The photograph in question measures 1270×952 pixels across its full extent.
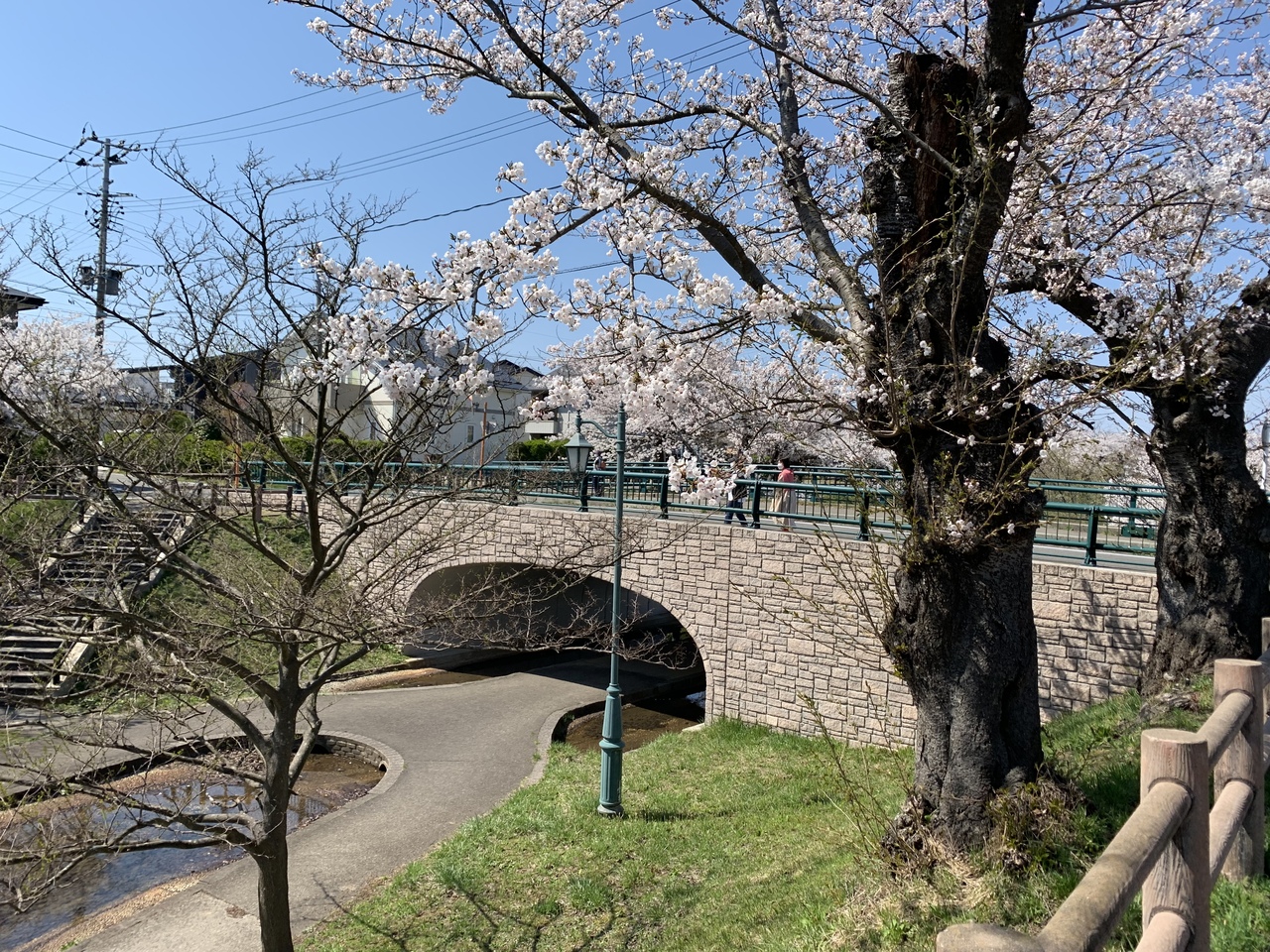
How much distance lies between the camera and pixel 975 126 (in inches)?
189

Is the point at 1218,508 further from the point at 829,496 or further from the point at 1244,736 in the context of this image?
the point at 829,496

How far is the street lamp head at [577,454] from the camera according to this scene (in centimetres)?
1026

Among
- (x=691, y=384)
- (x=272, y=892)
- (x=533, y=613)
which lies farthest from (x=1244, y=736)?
(x=533, y=613)

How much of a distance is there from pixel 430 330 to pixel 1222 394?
6.74 metres

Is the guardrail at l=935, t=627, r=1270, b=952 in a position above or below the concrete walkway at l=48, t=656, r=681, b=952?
above

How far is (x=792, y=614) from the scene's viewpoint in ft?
32.9

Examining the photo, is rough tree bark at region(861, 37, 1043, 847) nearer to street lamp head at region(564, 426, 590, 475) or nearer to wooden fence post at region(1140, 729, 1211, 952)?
wooden fence post at region(1140, 729, 1211, 952)

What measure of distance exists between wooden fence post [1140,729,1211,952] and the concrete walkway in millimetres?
7798

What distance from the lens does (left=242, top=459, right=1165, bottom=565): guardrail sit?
7.59m

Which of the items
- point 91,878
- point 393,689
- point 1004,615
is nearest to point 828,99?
point 1004,615

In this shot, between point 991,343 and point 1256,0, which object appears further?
point 1256,0

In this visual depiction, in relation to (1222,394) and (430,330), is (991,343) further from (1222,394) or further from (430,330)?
(430,330)

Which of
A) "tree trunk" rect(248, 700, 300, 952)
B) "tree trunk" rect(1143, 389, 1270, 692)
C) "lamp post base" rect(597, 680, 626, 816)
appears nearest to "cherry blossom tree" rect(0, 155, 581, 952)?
"tree trunk" rect(248, 700, 300, 952)

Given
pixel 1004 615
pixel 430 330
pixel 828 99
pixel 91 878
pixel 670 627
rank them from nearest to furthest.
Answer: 1. pixel 1004 615
2. pixel 430 330
3. pixel 828 99
4. pixel 91 878
5. pixel 670 627
